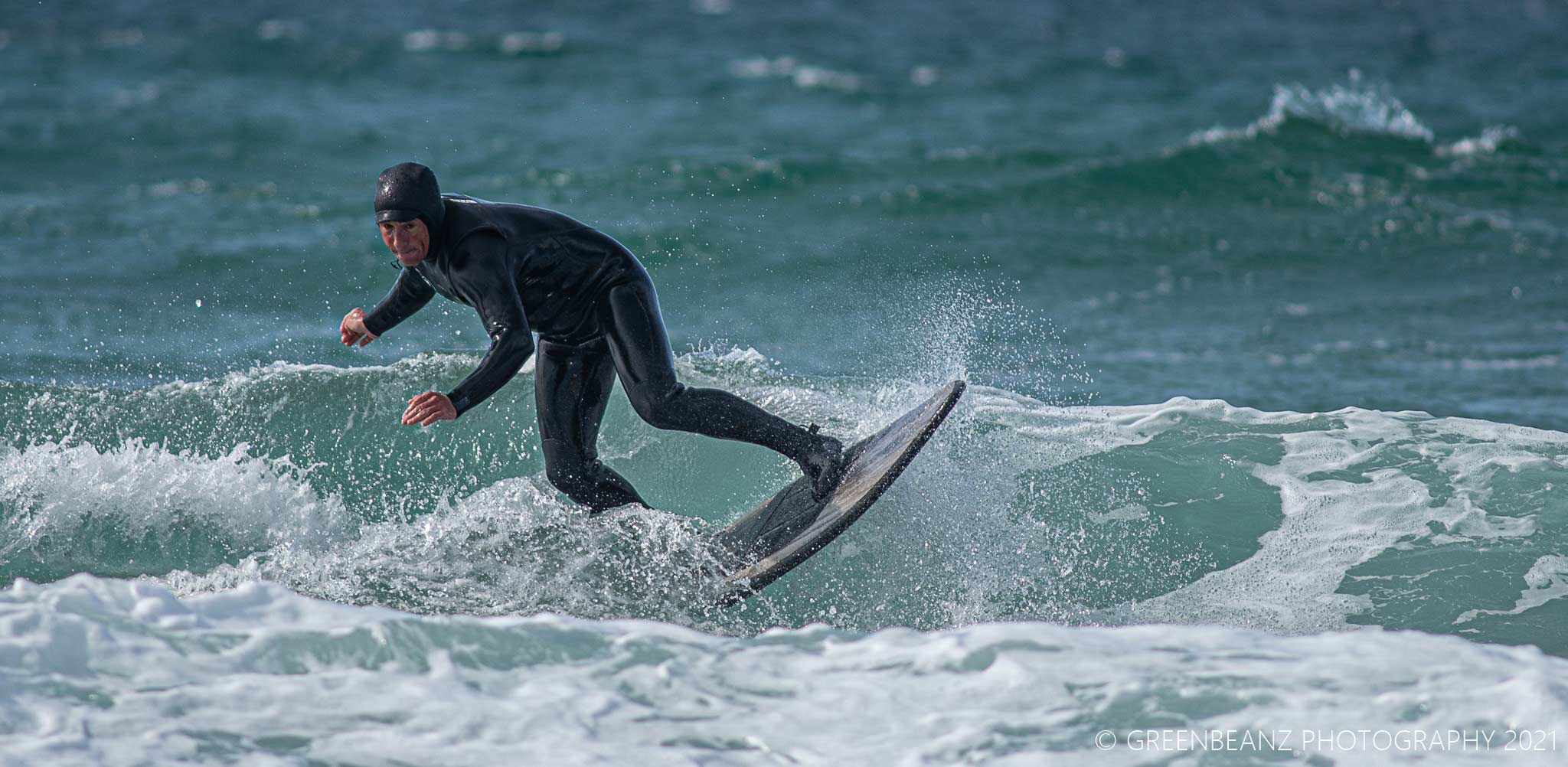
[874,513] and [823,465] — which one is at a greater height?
[823,465]

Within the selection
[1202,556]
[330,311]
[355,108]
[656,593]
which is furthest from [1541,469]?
[355,108]

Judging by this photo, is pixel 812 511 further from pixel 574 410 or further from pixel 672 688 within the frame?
pixel 672 688

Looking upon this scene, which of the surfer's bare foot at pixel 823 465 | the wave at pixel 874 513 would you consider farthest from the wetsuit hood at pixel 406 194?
the surfer's bare foot at pixel 823 465

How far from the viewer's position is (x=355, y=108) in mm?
20641

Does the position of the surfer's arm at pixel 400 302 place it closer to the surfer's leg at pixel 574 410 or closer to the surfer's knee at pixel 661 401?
the surfer's leg at pixel 574 410

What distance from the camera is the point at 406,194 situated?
525cm

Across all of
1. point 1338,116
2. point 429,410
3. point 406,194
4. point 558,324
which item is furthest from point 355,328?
point 1338,116

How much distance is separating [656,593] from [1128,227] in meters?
10.4

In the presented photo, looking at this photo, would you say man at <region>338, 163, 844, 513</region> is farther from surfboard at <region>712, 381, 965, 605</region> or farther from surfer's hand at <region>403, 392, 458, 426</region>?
surfboard at <region>712, 381, 965, 605</region>

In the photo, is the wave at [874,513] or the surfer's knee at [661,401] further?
the wave at [874,513]

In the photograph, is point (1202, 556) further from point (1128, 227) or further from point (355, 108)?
point (355, 108)

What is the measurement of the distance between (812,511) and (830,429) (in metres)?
1.38

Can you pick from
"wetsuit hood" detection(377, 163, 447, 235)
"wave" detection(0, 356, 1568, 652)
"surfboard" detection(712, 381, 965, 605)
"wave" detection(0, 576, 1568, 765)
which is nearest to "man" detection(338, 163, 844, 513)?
"wetsuit hood" detection(377, 163, 447, 235)

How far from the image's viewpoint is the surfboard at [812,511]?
5555mm
